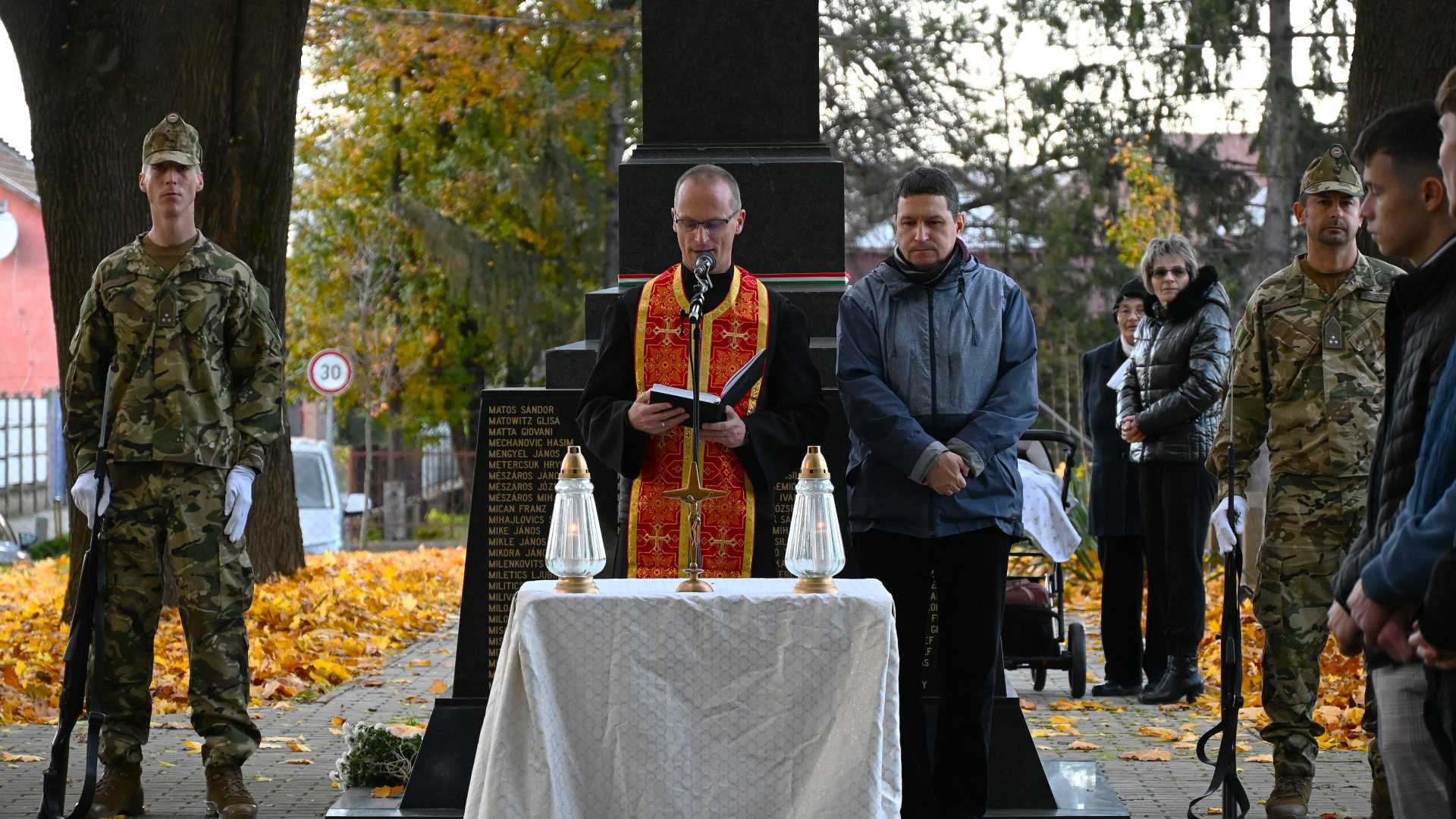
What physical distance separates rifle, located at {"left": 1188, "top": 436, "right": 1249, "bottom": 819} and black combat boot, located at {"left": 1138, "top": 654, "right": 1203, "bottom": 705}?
2.64 meters

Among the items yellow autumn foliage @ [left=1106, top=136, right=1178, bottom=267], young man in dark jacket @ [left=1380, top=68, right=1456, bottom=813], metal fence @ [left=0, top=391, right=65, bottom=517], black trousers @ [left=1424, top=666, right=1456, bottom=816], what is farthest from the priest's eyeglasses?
metal fence @ [left=0, top=391, right=65, bottom=517]

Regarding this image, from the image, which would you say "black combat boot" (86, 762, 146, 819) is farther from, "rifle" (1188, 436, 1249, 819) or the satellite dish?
the satellite dish

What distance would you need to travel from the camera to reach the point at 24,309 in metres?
38.4

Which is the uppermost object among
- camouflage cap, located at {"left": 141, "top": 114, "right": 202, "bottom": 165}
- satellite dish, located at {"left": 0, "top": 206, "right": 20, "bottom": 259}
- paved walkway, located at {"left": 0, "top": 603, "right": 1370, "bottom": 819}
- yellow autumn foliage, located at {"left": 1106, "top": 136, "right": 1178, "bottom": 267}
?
satellite dish, located at {"left": 0, "top": 206, "right": 20, "bottom": 259}

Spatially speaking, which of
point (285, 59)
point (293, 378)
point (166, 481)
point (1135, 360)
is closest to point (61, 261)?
point (285, 59)

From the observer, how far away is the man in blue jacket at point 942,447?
525 cm

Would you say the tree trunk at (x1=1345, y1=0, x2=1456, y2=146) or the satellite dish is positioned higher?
the satellite dish

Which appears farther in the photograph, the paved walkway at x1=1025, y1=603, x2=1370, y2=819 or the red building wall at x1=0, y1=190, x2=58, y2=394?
the red building wall at x1=0, y1=190, x2=58, y2=394

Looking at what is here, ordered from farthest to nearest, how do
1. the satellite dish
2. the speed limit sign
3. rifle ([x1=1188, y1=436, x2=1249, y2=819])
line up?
1. the satellite dish
2. the speed limit sign
3. rifle ([x1=1188, y1=436, x2=1249, y2=819])

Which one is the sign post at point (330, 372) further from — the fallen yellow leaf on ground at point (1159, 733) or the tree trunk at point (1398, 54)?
the fallen yellow leaf on ground at point (1159, 733)

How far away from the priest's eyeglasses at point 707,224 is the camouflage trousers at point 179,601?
7.10 feet

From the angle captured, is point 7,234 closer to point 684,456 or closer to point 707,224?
point 684,456

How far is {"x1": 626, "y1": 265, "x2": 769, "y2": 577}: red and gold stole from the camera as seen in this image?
5230 mm

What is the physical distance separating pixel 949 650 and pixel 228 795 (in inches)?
104
